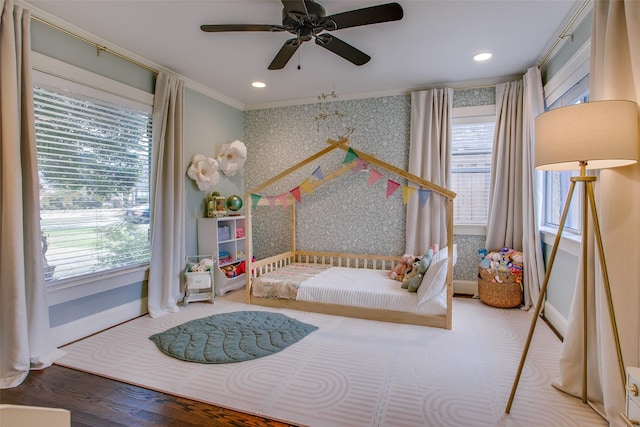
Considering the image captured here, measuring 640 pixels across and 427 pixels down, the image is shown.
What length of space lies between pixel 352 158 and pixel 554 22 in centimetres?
192

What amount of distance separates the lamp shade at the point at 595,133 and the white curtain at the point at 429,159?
2218 mm

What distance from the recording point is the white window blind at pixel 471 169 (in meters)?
3.88

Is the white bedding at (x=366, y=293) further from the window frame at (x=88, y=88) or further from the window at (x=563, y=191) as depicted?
the window frame at (x=88, y=88)

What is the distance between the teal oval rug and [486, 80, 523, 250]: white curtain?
2.38m

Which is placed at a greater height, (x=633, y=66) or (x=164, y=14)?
(x=164, y=14)

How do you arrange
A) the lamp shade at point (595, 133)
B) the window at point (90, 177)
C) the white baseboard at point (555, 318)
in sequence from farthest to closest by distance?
the white baseboard at point (555, 318) < the window at point (90, 177) < the lamp shade at point (595, 133)

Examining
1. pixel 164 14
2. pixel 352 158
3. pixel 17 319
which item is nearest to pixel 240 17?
pixel 164 14

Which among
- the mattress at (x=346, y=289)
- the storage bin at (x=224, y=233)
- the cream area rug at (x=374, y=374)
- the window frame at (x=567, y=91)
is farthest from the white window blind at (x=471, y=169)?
the storage bin at (x=224, y=233)

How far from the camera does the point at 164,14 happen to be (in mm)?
2418

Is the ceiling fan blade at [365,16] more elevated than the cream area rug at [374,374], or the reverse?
the ceiling fan blade at [365,16]

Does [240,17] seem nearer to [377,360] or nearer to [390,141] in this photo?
[390,141]

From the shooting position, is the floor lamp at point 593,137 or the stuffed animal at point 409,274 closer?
the floor lamp at point 593,137

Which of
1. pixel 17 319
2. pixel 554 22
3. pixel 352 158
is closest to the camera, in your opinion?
pixel 17 319

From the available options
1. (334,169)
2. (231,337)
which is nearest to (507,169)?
(334,169)
